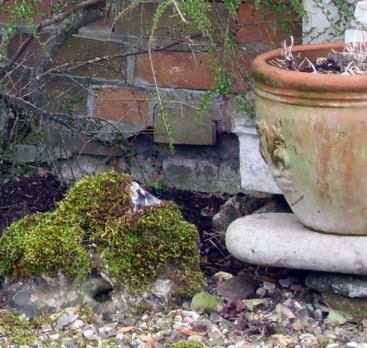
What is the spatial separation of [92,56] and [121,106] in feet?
0.67

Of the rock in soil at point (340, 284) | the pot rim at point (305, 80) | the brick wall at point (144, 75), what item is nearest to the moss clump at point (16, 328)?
the rock in soil at point (340, 284)

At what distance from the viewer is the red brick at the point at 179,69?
11.4ft

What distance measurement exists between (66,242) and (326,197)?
2.30 feet

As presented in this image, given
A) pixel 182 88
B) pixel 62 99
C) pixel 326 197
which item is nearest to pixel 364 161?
pixel 326 197

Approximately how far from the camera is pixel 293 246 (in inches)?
107

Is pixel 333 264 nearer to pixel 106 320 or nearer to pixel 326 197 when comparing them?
pixel 326 197

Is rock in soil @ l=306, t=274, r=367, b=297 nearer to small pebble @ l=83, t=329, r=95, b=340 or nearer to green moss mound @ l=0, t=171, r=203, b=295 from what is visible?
green moss mound @ l=0, t=171, r=203, b=295

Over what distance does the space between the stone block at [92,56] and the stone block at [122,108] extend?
0.19ft

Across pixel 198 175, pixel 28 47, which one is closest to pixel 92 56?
pixel 28 47

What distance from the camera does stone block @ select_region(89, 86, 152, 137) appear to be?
11.8 ft

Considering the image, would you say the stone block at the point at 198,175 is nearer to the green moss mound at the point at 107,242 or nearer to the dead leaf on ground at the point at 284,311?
the green moss mound at the point at 107,242

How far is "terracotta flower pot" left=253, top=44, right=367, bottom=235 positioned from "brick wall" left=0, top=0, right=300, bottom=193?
64 centimetres

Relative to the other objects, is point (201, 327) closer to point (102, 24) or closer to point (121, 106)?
point (121, 106)

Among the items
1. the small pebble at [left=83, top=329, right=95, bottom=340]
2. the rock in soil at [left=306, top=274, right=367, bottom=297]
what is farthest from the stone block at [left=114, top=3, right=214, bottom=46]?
the small pebble at [left=83, top=329, right=95, bottom=340]
